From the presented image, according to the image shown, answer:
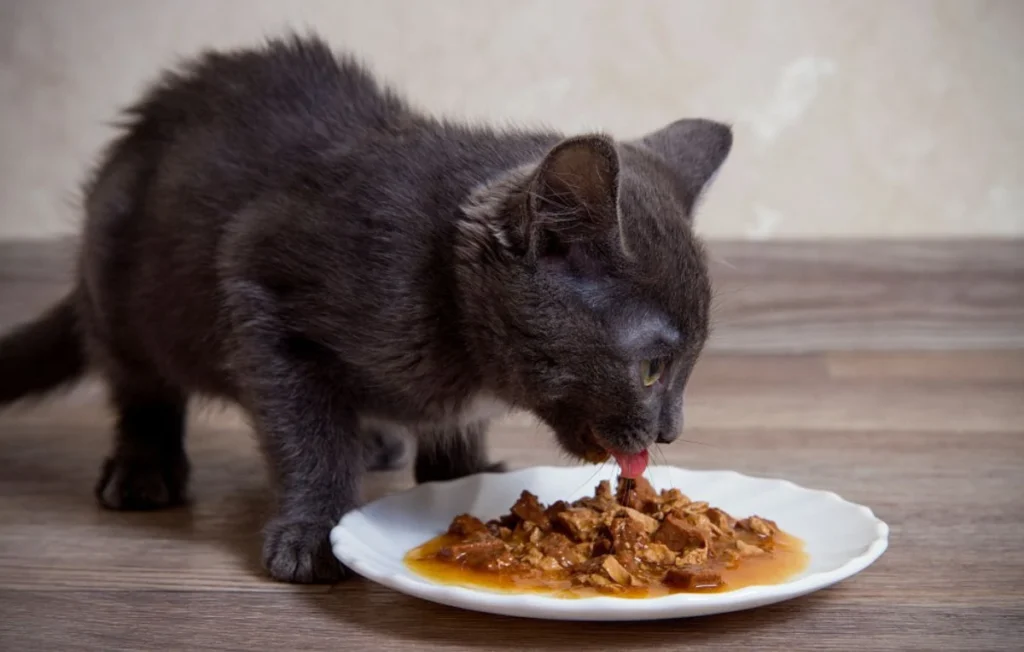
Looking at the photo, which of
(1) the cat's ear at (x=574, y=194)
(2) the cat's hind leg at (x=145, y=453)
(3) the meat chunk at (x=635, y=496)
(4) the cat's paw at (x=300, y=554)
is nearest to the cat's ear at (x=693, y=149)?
(1) the cat's ear at (x=574, y=194)

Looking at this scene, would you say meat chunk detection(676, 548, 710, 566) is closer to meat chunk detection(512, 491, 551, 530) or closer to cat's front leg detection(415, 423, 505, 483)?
meat chunk detection(512, 491, 551, 530)

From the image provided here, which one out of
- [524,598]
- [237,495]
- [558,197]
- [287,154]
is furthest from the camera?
[237,495]

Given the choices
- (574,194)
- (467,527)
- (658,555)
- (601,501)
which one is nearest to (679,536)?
(658,555)

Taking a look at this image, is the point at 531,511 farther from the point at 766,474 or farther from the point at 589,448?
the point at 766,474

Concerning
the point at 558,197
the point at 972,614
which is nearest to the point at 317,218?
the point at 558,197

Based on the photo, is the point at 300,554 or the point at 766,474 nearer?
the point at 300,554

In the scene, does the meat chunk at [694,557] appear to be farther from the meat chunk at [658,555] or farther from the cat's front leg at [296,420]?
the cat's front leg at [296,420]

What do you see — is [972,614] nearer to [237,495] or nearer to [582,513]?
[582,513]
